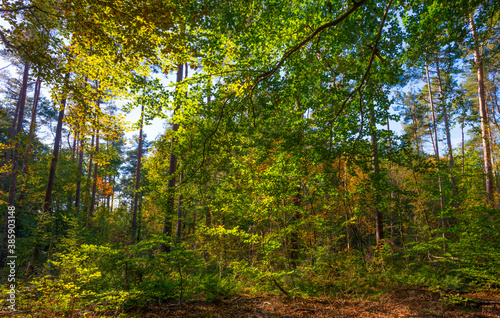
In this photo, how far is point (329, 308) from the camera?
488cm

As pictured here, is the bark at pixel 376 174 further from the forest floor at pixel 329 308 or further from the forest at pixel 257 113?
the forest floor at pixel 329 308

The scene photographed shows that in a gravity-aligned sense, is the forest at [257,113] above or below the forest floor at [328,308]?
above

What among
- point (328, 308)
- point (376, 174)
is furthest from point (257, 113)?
point (328, 308)

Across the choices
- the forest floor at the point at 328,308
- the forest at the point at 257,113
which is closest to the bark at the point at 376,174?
the forest at the point at 257,113

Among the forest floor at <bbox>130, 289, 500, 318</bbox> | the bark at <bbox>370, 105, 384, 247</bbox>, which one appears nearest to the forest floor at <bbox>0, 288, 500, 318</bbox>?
the forest floor at <bbox>130, 289, 500, 318</bbox>

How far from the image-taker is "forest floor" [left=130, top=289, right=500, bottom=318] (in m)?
4.39

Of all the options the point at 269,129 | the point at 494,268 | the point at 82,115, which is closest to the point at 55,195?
the point at 82,115

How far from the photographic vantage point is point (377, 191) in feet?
21.5

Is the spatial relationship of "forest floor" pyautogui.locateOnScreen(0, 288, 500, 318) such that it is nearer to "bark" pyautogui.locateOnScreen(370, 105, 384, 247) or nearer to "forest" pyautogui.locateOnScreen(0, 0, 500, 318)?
"forest" pyautogui.locateOnScreen(0, 0, 500, 318)

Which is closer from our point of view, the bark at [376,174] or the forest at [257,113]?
the forest at [257,113]

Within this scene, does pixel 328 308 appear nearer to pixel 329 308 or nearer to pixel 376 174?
pixel 329 308

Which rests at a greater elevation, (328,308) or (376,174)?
(376,174)

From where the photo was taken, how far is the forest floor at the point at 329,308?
439 cm

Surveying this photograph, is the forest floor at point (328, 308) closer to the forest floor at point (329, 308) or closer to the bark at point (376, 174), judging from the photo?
the forest floor at point (329, 308)
